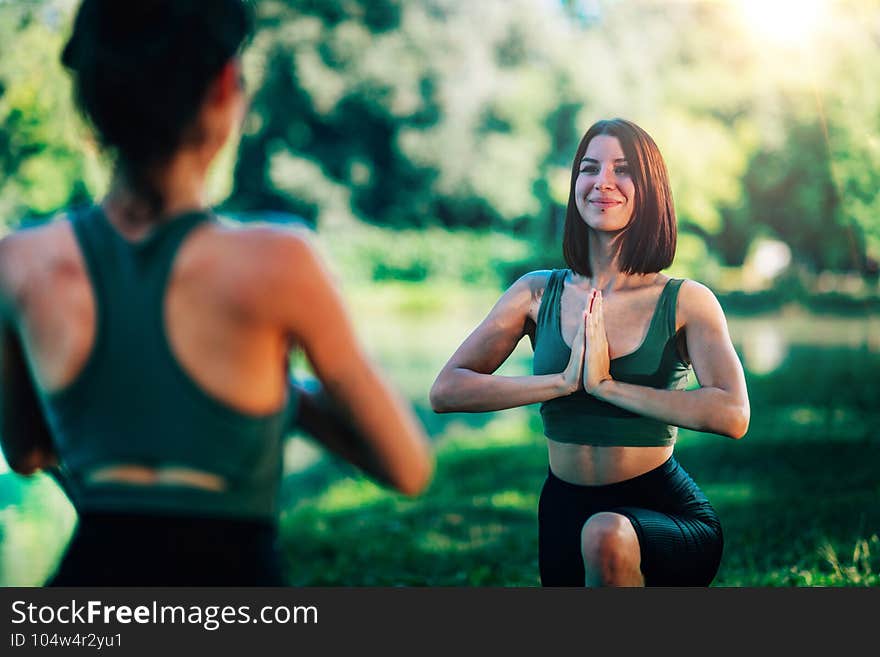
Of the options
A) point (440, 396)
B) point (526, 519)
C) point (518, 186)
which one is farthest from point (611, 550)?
point (518, 186)

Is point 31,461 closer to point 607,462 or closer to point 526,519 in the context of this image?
point 607,462

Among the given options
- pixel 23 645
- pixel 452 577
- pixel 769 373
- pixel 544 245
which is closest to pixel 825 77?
pixel 544 245

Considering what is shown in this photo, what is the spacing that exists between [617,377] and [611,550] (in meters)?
0.42

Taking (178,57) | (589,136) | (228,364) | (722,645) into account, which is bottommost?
(722,645)

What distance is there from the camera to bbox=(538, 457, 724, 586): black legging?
7.10ft

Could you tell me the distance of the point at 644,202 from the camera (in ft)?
7.67

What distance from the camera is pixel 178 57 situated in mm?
1222

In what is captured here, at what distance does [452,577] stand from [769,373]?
4.00 metres

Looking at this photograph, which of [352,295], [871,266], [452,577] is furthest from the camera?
[352,295]

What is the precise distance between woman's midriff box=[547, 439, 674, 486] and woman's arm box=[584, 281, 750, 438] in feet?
0.51

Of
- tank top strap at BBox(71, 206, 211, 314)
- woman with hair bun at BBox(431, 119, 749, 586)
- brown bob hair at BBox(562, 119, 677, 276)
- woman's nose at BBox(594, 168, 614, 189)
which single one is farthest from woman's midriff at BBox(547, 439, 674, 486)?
tank top strap at BBox(71, 206, 211, 314)

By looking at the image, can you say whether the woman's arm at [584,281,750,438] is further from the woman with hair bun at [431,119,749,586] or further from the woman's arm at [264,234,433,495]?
the woman's arm at [264,234,433,495]

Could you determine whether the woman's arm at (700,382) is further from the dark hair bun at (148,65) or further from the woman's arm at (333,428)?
the dark hair bun at (148,65)

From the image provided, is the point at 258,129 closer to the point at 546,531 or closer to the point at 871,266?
the point at 871,266
